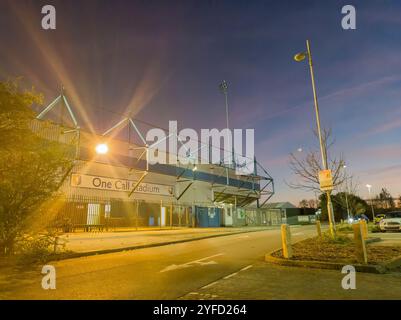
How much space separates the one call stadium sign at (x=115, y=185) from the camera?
25.7 meters

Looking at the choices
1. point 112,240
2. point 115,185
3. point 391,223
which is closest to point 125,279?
point 112,240

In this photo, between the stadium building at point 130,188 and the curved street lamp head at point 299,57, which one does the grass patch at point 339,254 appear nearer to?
the curved street lamp head at point 299,57

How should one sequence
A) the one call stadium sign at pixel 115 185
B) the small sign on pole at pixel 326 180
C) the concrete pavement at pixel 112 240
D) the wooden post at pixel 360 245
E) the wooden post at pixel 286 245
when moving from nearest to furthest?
the wooden post at pixel 360 245 → the wooden post at pixel 286 245 → the small sign on pole at pixel 326 180 → the concrete pavement at pixel 112 240 → the one call stadium sign at pixel 115 185

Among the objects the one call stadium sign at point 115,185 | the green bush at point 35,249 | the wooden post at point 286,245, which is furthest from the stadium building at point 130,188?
the wooden post at point 286,245

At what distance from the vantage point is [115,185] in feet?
94.8

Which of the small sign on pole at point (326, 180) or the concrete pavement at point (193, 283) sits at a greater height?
the small sign on pole at point (326, 180)

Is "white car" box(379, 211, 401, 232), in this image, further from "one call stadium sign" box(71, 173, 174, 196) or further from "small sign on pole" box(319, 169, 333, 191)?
"one call stadium sign" box(71, 173, 174, 196)

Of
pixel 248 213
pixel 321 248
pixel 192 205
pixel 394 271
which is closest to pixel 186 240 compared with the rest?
pixel 321 248

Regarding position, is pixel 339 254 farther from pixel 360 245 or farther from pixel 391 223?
pixel 391 223

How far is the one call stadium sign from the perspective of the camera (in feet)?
84.3

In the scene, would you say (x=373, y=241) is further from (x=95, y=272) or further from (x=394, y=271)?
(x=95, y=272)

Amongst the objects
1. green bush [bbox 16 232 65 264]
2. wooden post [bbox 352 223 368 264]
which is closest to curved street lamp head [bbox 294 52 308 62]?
wooden post [bbox 352 223 368 264]
